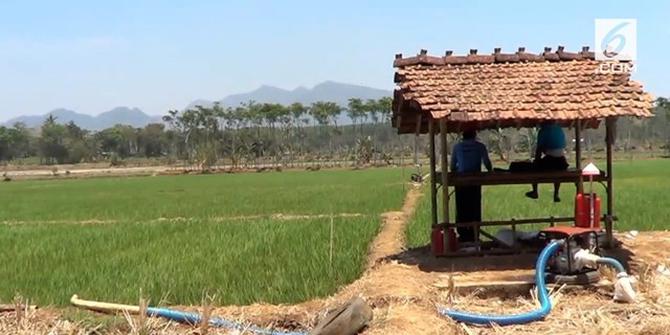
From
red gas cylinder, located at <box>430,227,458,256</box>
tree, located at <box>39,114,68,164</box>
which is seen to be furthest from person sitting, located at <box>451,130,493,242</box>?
tree, located at <box>39,114,68,164</box>

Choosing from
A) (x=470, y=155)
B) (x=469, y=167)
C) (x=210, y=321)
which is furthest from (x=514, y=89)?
(x=210, y=321)

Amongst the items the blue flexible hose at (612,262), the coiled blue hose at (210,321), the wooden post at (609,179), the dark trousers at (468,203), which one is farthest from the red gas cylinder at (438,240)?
the coiled blue hose at (210,321)

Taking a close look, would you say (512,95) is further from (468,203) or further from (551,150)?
(468,203)

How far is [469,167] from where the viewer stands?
9016 millimetres

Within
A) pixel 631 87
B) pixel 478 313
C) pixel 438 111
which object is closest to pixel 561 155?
pixel 631 87

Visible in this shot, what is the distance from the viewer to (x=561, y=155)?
9.16m

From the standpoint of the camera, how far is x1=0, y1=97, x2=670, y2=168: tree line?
6721 centimetres

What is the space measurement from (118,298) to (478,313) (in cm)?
360

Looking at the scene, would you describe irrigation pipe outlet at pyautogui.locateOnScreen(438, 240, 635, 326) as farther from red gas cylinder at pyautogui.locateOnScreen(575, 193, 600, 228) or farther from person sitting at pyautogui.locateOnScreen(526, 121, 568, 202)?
person sitting at pyautogui.locateOnScreen(526, 121, 568, 202)

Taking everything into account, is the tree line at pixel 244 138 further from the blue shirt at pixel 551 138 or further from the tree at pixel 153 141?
the blue shirt at pixel 551 138

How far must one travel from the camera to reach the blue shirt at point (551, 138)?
911 cm

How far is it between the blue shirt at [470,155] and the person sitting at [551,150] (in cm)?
69

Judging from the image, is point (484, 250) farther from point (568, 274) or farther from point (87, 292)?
point (87, 292)

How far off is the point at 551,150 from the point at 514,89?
1.05 m
